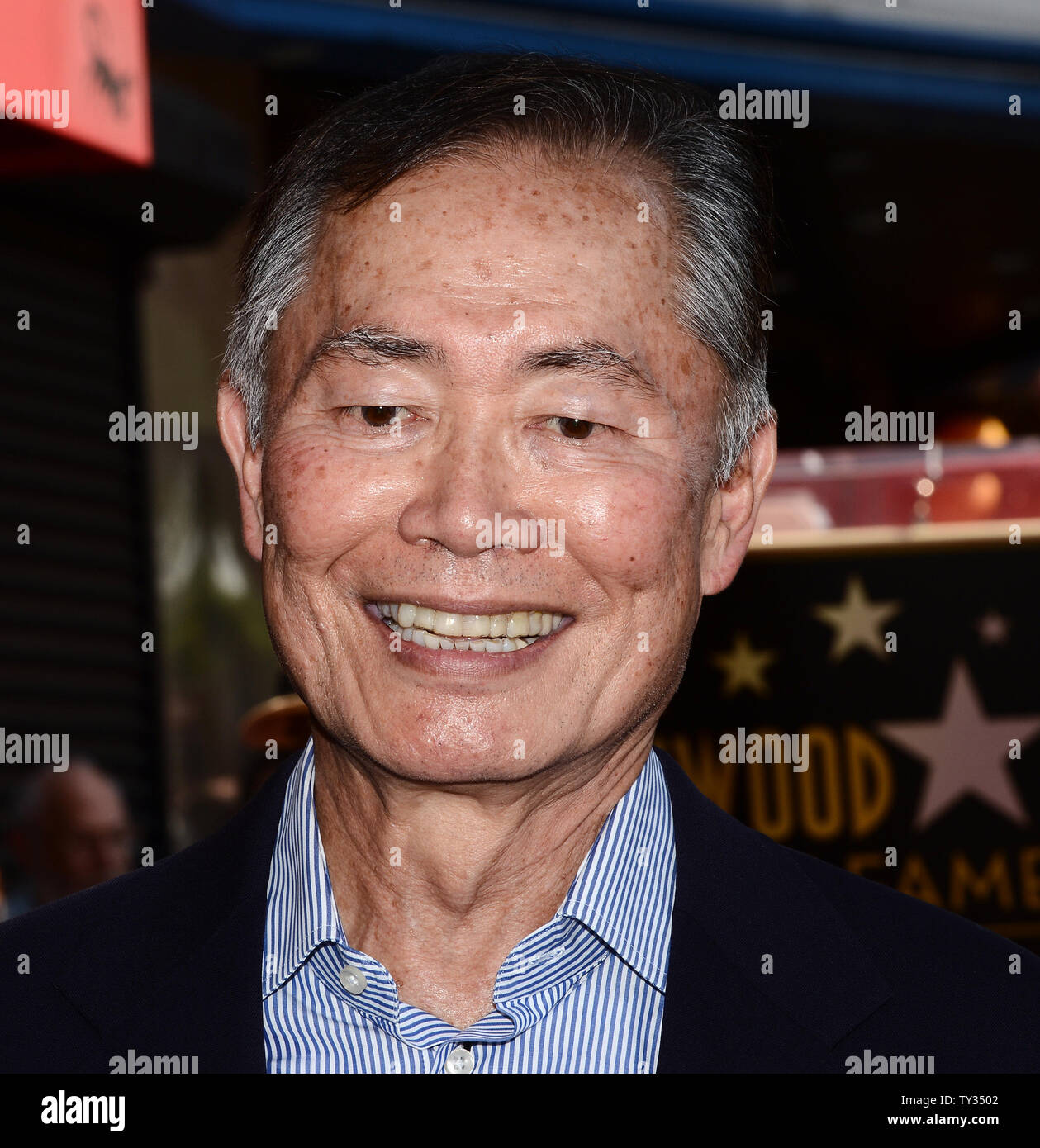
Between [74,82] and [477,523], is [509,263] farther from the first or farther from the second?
[74,82]

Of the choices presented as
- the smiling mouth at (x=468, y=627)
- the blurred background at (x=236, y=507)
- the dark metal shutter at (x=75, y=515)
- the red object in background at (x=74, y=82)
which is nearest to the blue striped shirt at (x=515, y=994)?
the smiling mouth at (x=468, y=627)

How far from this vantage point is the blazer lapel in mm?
1770

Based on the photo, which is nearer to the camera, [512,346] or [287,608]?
[512,346]

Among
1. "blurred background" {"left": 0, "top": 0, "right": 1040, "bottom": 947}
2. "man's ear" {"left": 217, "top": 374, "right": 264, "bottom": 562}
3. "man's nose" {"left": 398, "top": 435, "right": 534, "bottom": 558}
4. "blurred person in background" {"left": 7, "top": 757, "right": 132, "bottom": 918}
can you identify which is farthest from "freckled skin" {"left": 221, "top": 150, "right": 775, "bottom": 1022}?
"blurred person in background" {"left": 7, "top": 757, "right": 132, "bottom": 918}

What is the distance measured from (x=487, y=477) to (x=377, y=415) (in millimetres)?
180

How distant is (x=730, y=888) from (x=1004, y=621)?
1.80 metres

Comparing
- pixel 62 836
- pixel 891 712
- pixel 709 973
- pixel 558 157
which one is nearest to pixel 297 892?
pixel 709 973

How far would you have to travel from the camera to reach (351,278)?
185 centimetres

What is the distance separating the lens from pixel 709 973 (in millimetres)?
1845

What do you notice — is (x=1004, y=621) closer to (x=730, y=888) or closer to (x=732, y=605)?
(x=732, y=605)

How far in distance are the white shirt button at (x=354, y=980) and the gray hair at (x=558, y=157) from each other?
742mm
